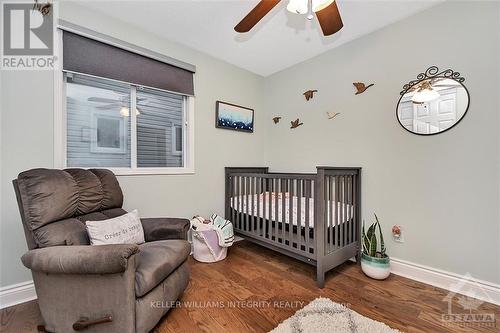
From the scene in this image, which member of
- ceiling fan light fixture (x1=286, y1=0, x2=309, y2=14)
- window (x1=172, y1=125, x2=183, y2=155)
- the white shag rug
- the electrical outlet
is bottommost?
the white shag rug

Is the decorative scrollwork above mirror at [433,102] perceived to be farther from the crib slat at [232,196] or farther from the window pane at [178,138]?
the window pane at [178,138]

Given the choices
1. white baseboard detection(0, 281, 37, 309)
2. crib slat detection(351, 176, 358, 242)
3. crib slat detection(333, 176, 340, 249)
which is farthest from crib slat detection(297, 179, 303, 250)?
white baseboard detection(0, 281, 37, 309)

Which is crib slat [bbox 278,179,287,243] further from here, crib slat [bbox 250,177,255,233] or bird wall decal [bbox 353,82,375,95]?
bird wall decal [bbox 353,82,375,95]

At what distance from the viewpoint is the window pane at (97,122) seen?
2027mm

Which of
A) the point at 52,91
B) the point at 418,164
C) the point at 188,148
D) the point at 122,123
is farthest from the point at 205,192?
the point at 418,164

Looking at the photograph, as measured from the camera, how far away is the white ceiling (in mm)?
1989

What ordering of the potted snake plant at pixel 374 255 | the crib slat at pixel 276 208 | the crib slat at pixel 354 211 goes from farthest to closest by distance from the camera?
the crib slat at pixel 354 211 → the crib slat at pixel 276 208 → the potted snake plant at pixel 374 255

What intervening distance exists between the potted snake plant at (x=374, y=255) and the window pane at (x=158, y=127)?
7.27 ft

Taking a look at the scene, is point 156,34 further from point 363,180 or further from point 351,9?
point 363,180

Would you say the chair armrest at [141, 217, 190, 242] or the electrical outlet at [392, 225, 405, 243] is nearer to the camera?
the chair armrest at [141, 217, 190, 242]

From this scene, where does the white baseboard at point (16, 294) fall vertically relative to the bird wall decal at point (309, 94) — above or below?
below

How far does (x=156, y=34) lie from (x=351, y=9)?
199cm

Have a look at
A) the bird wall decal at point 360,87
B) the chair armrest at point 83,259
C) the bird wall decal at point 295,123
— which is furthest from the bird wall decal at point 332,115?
the chair armrest at point 83,259

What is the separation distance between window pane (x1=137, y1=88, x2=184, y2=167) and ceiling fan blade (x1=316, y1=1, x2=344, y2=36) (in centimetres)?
180
